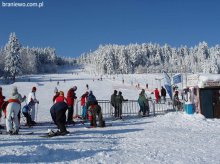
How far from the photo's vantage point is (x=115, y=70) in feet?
572

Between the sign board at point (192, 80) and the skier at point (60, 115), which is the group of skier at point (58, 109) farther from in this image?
the sign board at point (192, 80)

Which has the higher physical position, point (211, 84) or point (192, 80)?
point (192, 80)

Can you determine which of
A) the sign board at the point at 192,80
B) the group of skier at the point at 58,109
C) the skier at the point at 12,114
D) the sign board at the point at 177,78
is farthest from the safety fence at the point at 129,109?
the skier at the point at 12,114

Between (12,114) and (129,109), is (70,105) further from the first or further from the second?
(129,109)

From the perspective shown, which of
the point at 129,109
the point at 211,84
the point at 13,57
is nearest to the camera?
the point at 211,84

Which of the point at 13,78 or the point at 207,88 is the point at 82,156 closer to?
the point at 207,88

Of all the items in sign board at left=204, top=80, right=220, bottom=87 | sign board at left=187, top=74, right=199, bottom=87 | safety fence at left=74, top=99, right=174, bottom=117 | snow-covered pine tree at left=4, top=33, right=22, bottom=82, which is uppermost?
snow-covered pine tree at left=4, top=33, right=22, bottom=82

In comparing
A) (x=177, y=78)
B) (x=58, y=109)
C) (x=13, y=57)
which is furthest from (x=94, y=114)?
(x=13, y=57)

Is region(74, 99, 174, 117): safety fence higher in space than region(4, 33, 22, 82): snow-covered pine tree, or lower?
lower

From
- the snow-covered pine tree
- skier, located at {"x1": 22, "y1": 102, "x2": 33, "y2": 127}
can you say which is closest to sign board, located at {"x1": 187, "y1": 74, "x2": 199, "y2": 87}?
skier, located at {"x1": 22, "y1": 102, "x2": 33, "y2": 127}

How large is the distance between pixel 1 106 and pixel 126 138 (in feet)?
19.0

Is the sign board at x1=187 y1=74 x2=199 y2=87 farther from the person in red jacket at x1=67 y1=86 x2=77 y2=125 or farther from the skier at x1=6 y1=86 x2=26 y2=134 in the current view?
the skier at x1=6 y1=86 x2=26 y2=134

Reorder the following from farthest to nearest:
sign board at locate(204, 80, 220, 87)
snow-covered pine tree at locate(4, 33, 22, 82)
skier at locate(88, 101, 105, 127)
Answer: snow-covered pine tree at locate(4, 33, 22, 82) < sign board at locate(204, 80, 220, 87) < skier at locate(88, 101, 105, 127)

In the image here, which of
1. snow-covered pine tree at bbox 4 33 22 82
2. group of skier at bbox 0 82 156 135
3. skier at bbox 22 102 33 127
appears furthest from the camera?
snow-covered pine tree at bbox 4 33 22 82
